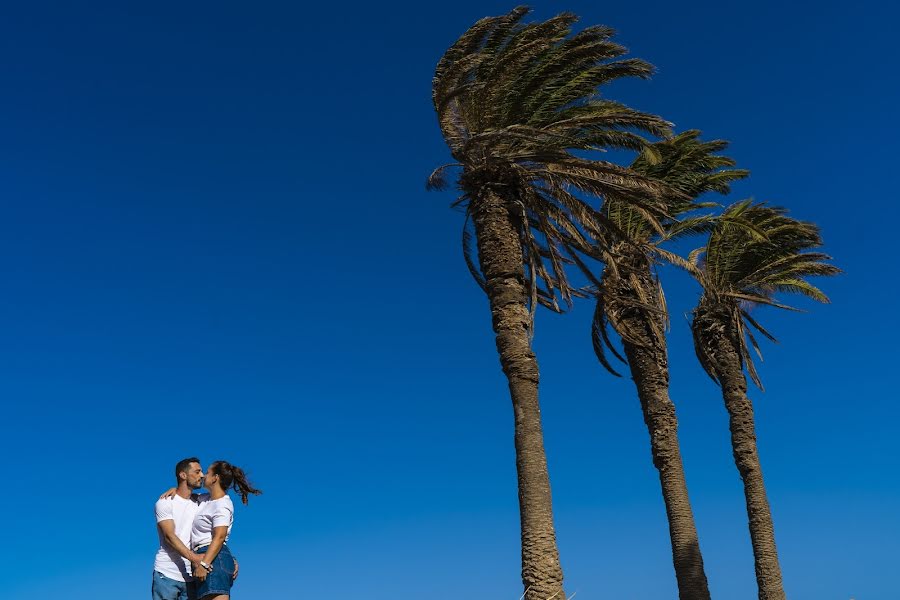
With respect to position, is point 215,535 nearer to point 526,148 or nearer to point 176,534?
point 176,534

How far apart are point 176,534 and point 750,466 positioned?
18247 millimetres

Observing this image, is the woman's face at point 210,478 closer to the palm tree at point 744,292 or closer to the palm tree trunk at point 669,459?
the palm tree trunk at point 669,459

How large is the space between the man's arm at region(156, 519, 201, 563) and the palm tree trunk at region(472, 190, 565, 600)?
6301mm

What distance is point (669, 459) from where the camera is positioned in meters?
18.9

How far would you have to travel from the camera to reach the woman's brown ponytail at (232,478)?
8.01 m

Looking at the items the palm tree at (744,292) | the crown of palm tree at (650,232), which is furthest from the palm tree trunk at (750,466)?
the crown of palm tree at (650,232)

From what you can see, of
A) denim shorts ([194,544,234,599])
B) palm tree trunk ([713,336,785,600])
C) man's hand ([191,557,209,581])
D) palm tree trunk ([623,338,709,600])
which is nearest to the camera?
man's hand ([191,557,209,581])

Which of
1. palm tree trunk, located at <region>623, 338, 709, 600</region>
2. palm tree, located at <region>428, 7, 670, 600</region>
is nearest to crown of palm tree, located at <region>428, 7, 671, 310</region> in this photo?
palm tree, located at <region>428, 7, 670, 600</region>

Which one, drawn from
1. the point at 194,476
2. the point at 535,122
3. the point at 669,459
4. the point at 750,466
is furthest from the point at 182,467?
the point at 750,466

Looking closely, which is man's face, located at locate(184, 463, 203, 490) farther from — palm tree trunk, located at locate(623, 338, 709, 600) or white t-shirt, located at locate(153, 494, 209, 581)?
palm tree trunk, located at locate(623, 338, 709, 600)

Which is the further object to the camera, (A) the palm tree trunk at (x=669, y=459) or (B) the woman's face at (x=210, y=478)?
(A) the palm tree trunk at (x=669, y=459)

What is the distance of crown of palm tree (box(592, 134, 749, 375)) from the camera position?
63.7 feet

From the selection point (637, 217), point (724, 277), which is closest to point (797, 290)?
point (724, 277)

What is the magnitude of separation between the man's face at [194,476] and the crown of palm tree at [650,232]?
38.0ft
